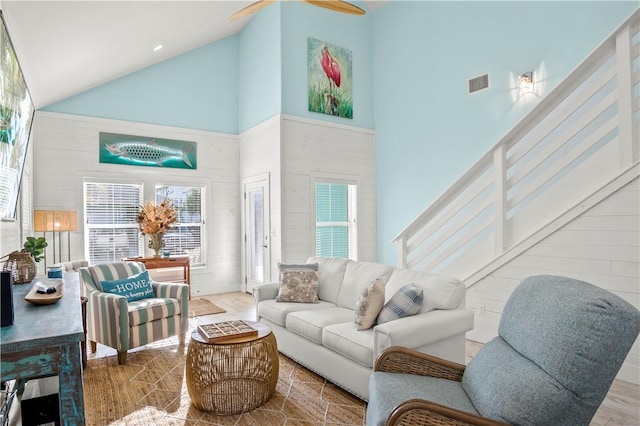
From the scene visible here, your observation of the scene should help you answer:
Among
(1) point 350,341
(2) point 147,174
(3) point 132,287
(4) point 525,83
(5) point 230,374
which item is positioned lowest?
(5) point 230,374

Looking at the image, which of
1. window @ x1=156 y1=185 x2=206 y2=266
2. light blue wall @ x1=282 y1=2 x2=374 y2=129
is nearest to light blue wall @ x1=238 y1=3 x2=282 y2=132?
light blue wall @ x1=282 y1=2 x2=374 y2=129

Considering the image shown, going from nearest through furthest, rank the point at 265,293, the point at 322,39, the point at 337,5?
the point at 337,5 < the point at 265,293 < the point at 322,39

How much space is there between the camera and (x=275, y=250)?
19.0 ft

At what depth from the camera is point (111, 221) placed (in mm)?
5801

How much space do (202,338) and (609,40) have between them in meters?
3.83

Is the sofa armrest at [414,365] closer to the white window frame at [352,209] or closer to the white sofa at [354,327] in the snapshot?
the white sofa at [354,327]

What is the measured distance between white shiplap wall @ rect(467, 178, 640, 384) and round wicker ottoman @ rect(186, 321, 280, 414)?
237cm

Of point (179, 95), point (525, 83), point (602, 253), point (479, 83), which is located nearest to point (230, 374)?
point (602, 253)

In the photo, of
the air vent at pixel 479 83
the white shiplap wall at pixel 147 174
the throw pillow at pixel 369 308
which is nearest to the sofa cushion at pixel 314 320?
the throw pillow at pixel 369 308

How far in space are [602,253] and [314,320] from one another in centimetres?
235

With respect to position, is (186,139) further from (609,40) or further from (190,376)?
(609,40)

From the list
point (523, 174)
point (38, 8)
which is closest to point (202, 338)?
point (38, 8)

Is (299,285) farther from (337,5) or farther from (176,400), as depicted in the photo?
(337,5)

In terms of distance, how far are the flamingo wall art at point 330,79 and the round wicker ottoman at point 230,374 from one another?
14.0ft
